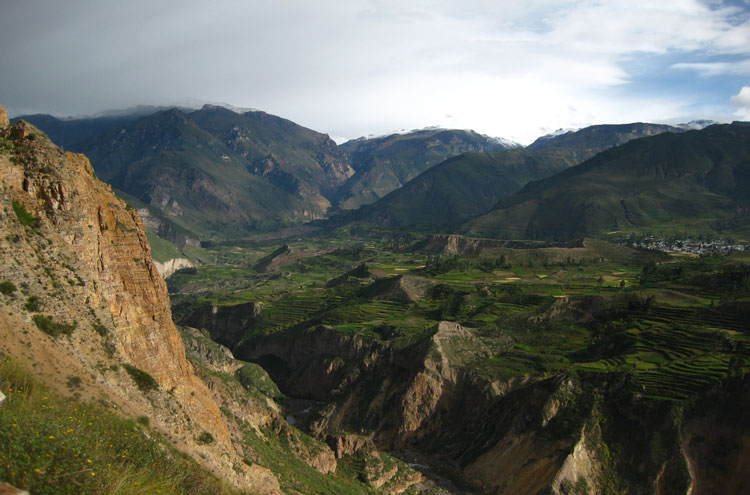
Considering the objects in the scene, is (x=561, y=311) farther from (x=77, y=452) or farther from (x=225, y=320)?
(x=77, y=452)

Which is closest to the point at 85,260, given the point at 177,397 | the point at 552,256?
the point at 177,397

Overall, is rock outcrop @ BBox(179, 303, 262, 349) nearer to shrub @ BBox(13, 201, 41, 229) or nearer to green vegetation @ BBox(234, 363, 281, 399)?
green vegetation @ BBox(234, 363, 281, 399)

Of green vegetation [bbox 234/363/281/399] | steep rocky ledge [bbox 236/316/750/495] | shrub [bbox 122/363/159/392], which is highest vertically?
shrub [bbox 122/363/159/392]

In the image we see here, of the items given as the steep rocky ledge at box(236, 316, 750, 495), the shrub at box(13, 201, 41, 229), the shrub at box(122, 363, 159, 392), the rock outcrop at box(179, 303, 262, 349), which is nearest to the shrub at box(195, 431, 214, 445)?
the shrub at box(122, 363, 159, 392)

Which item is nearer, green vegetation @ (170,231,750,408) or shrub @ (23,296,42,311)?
shrub @ (23,296,42,311)

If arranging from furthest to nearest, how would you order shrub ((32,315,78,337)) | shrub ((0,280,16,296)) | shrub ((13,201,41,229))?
shrub ((13,201,41,229))
shrub ((32,315,78,337))
shrub ((0,280,16,296))

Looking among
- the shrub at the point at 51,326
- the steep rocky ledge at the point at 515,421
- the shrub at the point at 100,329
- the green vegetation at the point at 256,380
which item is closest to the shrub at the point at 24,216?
the shrub at the point at 51,326

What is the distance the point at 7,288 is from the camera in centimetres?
3294

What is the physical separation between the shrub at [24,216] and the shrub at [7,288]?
4704 millimetres

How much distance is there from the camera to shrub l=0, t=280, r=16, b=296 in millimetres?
32656

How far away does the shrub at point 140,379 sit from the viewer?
37188mm

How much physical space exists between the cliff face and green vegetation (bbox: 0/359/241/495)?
3.00m

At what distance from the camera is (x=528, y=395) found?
70.8 m

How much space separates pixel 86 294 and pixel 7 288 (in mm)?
5259
